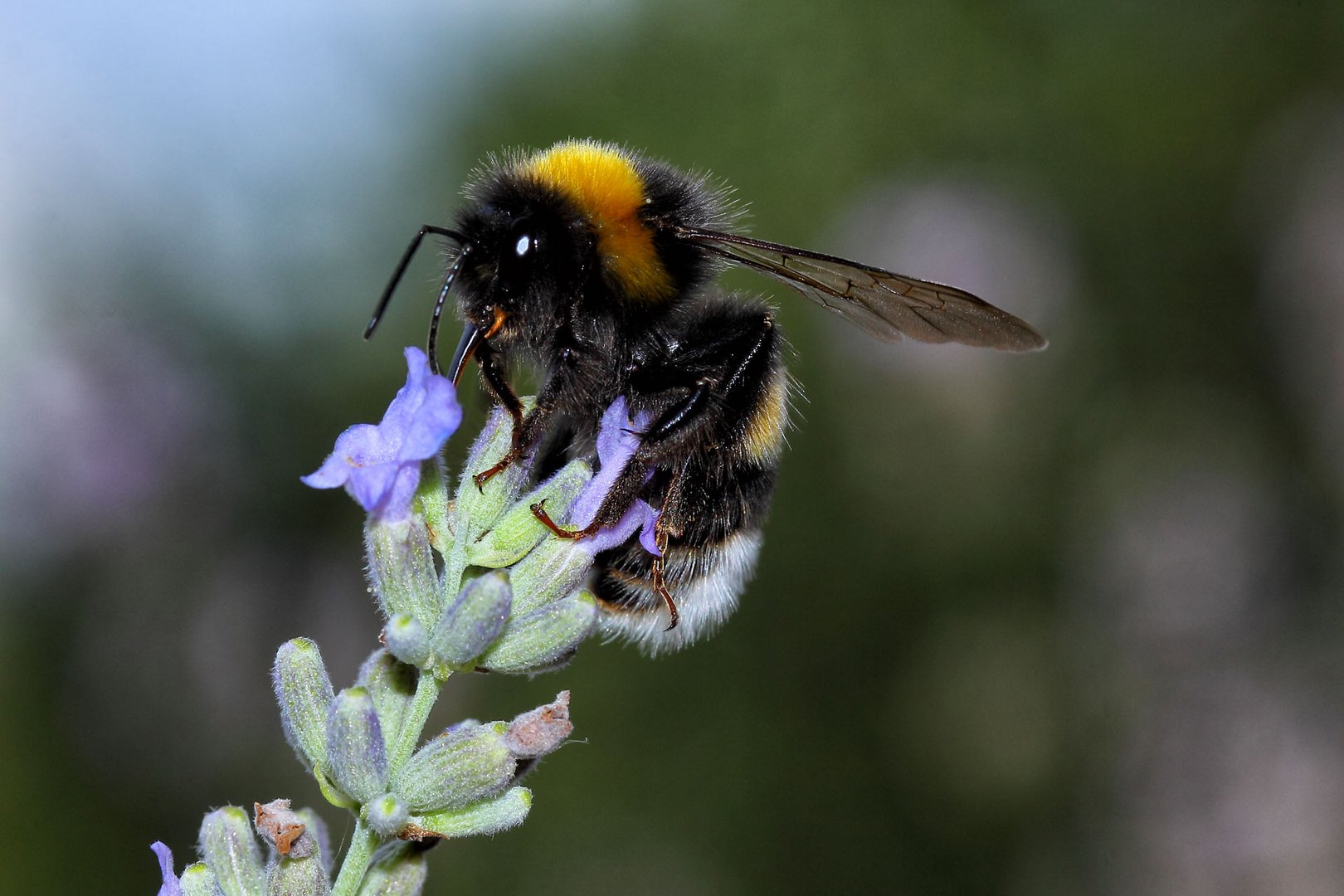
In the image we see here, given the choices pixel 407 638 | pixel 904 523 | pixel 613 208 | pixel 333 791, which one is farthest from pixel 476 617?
pixel 904 523

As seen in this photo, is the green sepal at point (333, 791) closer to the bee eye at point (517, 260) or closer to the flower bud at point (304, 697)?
the flower bud at point (304, 697)

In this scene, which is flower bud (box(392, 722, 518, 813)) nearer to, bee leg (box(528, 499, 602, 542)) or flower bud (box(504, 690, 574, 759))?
flower bud (box(504, 690, 574, 759))

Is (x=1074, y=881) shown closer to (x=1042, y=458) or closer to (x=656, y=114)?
(x=1042, y=458)

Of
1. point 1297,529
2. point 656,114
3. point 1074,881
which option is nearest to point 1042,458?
point 1297,529

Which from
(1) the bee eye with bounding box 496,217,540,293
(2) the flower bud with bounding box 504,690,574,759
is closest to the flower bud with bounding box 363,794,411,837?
(2) the flower bud with bounding box 504,690,574,759

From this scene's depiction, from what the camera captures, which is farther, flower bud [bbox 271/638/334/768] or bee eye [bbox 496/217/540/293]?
bee eye [bbox 496/217/540/293]

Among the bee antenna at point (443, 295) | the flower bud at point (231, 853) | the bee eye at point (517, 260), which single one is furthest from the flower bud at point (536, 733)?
the bee eye at point (517, 260)

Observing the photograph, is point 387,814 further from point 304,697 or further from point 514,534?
point 514,534
